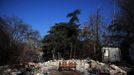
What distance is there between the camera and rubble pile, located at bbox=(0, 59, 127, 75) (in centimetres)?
2130

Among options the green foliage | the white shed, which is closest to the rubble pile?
the white shed

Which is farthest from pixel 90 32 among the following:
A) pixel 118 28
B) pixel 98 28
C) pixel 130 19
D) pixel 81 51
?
pixel 130 19

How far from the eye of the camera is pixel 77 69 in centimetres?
2217

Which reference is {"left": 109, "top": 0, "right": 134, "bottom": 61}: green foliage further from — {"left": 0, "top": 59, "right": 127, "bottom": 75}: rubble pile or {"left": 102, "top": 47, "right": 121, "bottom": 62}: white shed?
{"left": 0, "top": 59, "right": 127, "bottom": 75}: rubble pile

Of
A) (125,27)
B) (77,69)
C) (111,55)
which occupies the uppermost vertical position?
(125,27)

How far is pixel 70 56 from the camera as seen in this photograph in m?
31.2

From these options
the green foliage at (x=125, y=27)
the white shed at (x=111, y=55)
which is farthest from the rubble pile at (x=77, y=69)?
the green foliage at (x=125, y=27)

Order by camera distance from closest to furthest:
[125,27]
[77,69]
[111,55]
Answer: [77,69], [111,55], [125,27]

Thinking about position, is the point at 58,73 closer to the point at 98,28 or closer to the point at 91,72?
the point at 91,72

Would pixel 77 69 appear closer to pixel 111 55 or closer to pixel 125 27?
pixel 111 55

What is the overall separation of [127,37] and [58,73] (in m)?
10.9

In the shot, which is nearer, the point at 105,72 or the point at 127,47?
the point at 105,72

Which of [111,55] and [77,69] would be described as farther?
[111,55]

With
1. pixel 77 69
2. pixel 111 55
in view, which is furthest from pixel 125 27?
pixel 77 69
